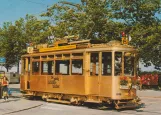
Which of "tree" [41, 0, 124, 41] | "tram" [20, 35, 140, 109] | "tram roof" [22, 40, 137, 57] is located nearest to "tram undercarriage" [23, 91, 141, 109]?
"tram" [20, 35, 140, 109]

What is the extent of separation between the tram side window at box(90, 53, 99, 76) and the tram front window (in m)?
1.33

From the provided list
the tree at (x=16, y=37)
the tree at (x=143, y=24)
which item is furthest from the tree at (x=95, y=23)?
the tree at (x=16, y=37)

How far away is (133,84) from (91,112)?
2.51 m

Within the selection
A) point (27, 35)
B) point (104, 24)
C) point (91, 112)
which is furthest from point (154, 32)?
point (27, 35)

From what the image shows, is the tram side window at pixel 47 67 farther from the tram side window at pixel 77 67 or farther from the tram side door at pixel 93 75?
the tram side door at pixel 93 75

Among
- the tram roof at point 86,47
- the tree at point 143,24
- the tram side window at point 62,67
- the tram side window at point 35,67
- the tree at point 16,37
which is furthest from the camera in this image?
the tree at point 16,37

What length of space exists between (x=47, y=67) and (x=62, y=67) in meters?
1.41

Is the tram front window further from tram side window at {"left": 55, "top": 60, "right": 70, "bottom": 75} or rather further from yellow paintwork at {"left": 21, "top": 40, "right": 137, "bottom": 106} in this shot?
tram side window at {"left": 55, "top": 60, "right": 70, "bottom": 75}

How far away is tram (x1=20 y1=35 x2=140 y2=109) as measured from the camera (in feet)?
54.0

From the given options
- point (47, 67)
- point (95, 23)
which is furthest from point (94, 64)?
point (95, 23)

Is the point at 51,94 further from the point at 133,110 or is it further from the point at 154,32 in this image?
the point at 154,32

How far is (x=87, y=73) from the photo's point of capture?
57.2 ft

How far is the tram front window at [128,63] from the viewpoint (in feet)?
55.3

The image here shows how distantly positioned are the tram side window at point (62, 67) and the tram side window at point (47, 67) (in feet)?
1.49
